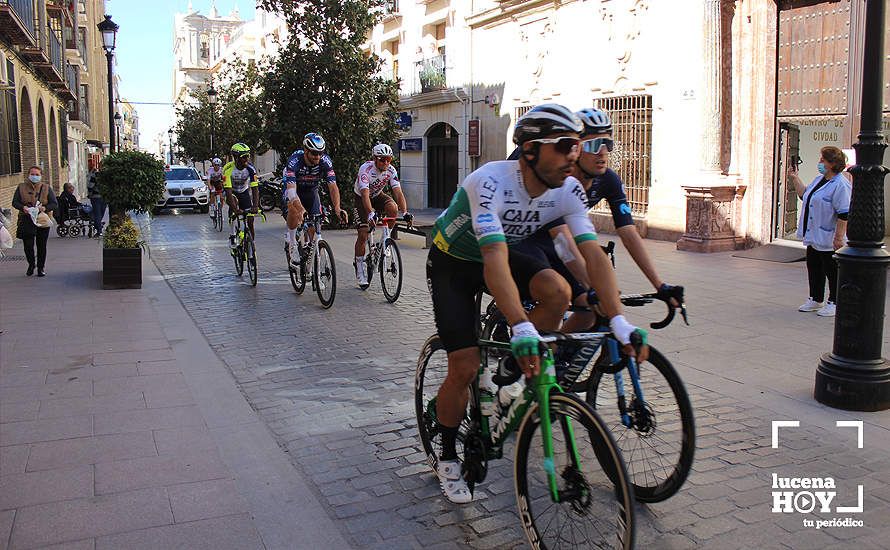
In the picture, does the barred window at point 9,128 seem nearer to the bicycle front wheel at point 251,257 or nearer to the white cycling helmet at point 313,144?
the bicycle front wheel at point 251,257

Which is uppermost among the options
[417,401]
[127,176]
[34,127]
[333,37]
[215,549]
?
[333,37]

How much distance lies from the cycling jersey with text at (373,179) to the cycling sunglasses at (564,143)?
661 centimetres

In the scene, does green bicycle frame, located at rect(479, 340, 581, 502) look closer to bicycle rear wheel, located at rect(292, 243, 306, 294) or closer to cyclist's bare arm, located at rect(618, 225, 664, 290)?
cyclist's bare arm, located at rect(618, 225, 664, 290)

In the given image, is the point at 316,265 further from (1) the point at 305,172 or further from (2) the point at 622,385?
(2) the point at 622,385

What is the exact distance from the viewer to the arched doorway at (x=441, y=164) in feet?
90.6

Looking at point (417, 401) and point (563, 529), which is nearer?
point (563, 529)

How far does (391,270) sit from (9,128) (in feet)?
45.3

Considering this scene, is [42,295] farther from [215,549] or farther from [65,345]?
[215,549]

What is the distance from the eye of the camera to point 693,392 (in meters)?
5.66

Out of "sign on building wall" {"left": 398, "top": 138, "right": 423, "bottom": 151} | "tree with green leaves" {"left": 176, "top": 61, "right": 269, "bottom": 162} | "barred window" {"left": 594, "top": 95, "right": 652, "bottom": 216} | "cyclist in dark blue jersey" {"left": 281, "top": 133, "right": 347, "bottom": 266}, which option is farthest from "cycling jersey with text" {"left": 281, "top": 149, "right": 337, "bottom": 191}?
"sign on building wall" {"left": 398, "top": 138, "right": 423, "bottom": 151}

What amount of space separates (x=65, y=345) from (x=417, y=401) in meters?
4.49

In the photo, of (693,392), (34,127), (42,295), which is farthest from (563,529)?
(34,127)

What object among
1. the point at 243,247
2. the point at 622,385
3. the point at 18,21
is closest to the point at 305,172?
the point at 243,247

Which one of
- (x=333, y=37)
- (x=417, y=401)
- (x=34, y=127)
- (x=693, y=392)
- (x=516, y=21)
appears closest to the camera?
(x=417, y=401)
